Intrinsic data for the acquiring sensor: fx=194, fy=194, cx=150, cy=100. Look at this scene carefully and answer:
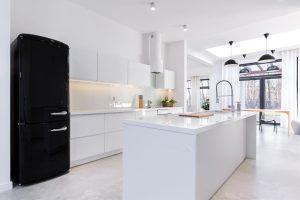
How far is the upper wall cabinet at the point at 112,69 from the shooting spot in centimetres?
369

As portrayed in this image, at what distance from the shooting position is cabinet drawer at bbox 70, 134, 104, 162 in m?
3.06

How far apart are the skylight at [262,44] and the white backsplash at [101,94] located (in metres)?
4.02

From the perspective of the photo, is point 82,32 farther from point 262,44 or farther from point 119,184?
point 262,44

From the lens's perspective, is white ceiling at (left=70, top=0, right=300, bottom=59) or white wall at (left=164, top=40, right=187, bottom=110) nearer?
white ceiling at (left=70, top=0, right=300, bottom=59)

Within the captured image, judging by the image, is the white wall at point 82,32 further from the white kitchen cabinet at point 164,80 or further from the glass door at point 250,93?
the glass door at point 250,93

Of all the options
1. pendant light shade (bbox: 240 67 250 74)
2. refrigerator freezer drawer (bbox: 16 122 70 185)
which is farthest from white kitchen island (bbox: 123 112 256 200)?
pendant light shade (bbox: 240 67 250 74)

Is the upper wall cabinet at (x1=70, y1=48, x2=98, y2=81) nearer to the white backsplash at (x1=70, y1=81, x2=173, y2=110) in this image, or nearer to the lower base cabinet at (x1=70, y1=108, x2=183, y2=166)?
the white backsplash at (x1=70, y1=81, x2=173, y2=110)

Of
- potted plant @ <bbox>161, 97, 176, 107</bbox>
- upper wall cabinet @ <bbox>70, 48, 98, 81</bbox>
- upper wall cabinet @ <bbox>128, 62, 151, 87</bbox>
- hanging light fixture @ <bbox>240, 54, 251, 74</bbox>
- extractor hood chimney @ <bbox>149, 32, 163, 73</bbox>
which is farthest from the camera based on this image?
hanging light fixture @ <bbox>240, 54, 251, 74</bbox>

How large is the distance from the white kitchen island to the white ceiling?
2480 mm

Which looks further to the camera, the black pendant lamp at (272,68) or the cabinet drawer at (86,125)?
the black pendant lamp at (272,68)

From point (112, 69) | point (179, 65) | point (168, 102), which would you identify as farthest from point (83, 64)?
point (179, 65)
